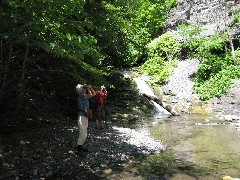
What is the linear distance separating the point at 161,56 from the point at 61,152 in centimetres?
2285

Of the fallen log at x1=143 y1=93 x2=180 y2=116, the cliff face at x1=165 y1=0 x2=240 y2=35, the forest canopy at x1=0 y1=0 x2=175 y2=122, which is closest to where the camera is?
the forest canopy at x1=0 y1=0 x2=175 y2=122

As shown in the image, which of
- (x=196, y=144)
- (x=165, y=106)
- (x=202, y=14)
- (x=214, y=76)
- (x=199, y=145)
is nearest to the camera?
(x=199, y=145)

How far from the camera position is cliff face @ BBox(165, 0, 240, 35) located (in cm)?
2741

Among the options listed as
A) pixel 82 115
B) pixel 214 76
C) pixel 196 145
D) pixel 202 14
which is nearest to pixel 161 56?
pixel 202 14

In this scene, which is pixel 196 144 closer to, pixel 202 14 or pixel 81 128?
pixel 81 128

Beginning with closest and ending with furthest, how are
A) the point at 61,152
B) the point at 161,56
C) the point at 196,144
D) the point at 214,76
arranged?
the point at 61,152 < the point at 196,144 < the point at 214,76 < the point at 161,56

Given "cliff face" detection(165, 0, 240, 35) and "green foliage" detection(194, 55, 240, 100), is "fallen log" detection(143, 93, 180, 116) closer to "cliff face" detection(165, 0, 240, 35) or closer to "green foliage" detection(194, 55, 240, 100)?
"green foliage" detection(194, 55, 240, 100)

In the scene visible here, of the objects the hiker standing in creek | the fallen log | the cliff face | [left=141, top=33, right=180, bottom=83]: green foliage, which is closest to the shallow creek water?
the fallen log

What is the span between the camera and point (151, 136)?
13242 mm

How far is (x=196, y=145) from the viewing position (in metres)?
11.8

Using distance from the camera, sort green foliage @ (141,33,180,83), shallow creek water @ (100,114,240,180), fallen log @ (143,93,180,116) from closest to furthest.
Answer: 1. shallow creek water @ (100,114,240,180)
2. fallen log @ (143,93,180,116)
3. green foliage @ (141,33,180,83)

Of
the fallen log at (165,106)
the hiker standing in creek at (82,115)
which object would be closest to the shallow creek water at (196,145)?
the fallen log at (165,106)

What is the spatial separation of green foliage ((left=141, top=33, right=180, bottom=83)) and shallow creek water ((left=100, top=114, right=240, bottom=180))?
8978 millimetres

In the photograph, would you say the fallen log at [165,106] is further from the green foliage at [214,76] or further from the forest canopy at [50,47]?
the forest canopy at [50,47]
